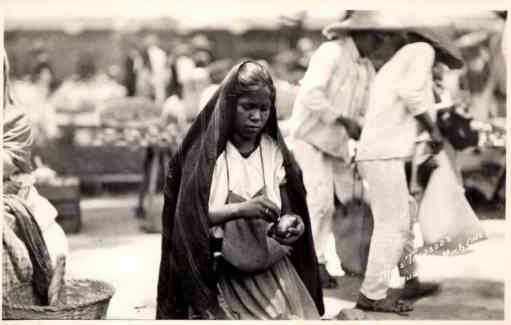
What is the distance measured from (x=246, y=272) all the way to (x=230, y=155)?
0.60m

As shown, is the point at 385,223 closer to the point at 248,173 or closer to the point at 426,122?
the point at 426,122

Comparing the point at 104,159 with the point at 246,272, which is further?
the point at 104,159

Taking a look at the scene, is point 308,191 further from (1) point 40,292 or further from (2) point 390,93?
(1) point 40,292

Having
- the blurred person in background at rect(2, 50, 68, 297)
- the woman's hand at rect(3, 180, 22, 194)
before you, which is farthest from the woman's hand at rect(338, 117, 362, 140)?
the woman's hand at rect(3, 180, 22, 194)

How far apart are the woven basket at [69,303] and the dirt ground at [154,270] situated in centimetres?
5

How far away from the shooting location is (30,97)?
11.8 ft

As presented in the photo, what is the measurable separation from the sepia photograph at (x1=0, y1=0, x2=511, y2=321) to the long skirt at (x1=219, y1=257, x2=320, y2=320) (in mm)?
64

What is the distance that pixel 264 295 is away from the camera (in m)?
3.46

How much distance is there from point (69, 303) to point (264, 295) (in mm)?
1006

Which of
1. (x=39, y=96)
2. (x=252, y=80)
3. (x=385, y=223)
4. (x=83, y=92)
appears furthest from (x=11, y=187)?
(x=385, y=223)

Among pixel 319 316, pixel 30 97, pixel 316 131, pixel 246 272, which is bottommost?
pixel 319 316

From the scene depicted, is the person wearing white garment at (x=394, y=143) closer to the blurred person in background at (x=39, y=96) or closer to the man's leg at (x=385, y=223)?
the man's leg at (x=385, y=223)

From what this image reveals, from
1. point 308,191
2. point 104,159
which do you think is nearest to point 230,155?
point 308,191


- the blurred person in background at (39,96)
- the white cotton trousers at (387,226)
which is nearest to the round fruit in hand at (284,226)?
the white cotton trousers at (387,226)
